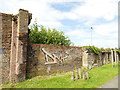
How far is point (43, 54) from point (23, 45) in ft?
6.92

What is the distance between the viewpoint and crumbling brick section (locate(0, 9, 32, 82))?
21.7 ft

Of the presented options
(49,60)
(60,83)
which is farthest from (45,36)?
(60,83)

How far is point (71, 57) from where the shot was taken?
11172 millimetres

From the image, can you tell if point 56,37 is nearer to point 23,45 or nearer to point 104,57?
point 104,57

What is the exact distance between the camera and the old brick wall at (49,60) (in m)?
7.88

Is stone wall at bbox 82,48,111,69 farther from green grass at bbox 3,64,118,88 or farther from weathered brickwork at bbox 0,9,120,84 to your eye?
green grass at bbox 3,64,118,88

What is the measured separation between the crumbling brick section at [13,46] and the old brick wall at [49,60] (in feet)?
2.86

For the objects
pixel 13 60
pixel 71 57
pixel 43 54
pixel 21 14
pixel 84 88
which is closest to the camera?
pixel 84 88

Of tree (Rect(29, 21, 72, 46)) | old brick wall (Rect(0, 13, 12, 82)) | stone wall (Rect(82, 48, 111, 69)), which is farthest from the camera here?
tree (Rect(29, 21, 72, 46))

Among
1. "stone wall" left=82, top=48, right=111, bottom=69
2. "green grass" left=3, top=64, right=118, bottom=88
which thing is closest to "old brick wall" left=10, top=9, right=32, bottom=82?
"green grass" left=3, top=64, right=118, bottom=88

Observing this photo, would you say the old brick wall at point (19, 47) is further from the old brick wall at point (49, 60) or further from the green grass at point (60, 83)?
the old brick wall at point (49, 60)

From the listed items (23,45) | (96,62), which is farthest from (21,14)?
(96,62)

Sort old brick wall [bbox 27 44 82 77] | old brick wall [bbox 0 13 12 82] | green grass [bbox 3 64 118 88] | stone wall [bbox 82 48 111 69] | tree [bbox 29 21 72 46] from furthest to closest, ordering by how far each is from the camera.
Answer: tree [bbox 29 21 72 46] < stone wall [bbox 82 48 111 69] < old brick wall [bbox 27 44 82 77] < old brick wall [bbox 0 13 12 82] < green grass [bbox 3 64 118 88]

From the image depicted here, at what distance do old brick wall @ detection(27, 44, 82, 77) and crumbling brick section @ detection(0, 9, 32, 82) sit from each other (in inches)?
34.3
